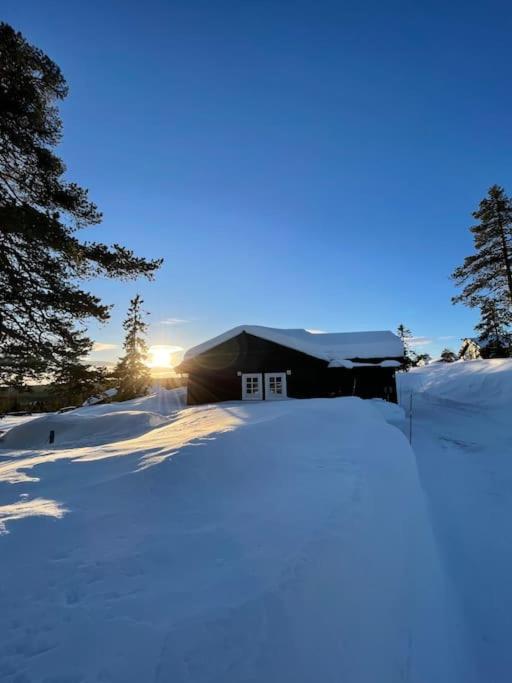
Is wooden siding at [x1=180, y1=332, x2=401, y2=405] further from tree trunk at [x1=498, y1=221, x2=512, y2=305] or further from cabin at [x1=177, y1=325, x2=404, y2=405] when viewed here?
tree trunk at [x1=498, y1=221, x2=512, y2=305]

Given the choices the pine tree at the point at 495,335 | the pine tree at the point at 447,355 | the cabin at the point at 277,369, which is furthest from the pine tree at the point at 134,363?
the pine tree at the point at 447,355

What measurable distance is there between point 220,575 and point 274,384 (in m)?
17.4

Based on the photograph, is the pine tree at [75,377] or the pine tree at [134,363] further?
the pine tree at [134,363]

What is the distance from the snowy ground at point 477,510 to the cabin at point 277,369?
3945 millimetres

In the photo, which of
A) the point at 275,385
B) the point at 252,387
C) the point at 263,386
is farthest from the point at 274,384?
the point at 252,387

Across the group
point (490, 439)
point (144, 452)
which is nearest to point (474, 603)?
point (144, 452)

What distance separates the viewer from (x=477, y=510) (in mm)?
6215

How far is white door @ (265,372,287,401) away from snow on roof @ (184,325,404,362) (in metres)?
1.78

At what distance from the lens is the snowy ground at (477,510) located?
138 inches

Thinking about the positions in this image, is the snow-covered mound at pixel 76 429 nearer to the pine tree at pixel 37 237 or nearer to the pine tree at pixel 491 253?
the pine tree at pixel 37 237

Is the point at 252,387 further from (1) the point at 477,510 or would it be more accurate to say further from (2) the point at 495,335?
(2) the point at 495,335

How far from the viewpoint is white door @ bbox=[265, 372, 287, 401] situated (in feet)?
64.1

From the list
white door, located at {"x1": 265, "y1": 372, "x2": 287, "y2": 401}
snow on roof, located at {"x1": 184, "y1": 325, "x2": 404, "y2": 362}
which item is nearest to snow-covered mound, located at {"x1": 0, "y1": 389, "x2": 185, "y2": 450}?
snow on roof, located at {"x1": 184, "y1": 325, "x2": 404, "y2": 362}

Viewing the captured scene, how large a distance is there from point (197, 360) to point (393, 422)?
37.9 ft
